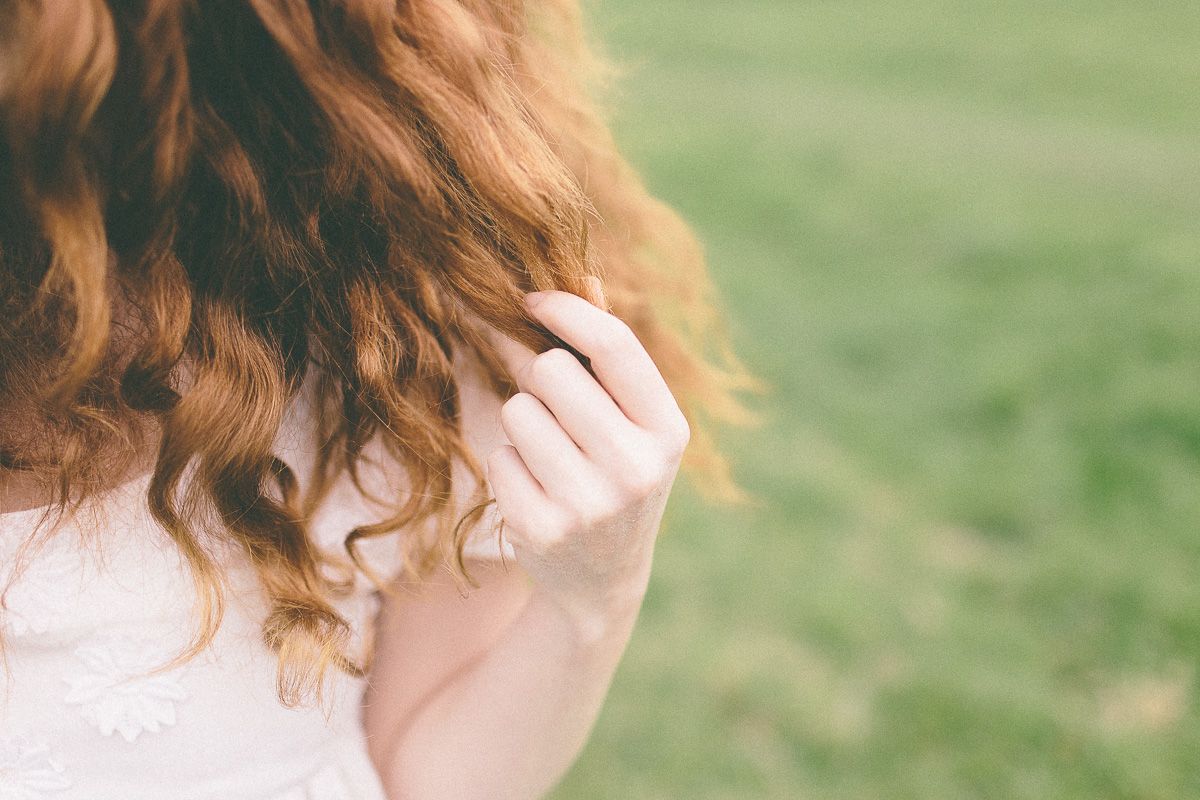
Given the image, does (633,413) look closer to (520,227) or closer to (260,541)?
(520,227)

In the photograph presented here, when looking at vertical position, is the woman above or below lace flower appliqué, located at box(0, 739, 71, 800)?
above

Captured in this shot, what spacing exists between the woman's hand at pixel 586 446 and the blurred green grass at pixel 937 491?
1.11 metres

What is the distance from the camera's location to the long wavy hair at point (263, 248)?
2.58ft

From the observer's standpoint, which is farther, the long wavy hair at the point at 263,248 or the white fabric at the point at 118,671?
the white fabric at the point at 118,671

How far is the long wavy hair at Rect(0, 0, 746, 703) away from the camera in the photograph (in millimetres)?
788

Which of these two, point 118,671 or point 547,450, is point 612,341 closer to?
point 547,450

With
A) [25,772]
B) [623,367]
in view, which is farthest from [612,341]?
[25,772]

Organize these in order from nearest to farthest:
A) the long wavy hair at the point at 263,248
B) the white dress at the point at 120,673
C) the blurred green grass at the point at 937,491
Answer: the long wavy hair at the point at 263,248
the white dress at the point at 120,673
the blurred green grass at the point at 937,491

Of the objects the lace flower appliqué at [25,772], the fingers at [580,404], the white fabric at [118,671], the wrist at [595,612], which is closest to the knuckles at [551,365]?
the fingers at [580,404]

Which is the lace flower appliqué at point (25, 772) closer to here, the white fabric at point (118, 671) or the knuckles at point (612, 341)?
the white fabric at point (118, 671)

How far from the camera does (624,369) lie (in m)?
0.85

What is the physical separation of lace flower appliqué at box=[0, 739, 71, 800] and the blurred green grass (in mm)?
1436

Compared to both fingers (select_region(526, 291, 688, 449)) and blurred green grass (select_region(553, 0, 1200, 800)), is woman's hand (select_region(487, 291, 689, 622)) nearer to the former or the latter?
fingers (select_region(526, 291, 688, 449))

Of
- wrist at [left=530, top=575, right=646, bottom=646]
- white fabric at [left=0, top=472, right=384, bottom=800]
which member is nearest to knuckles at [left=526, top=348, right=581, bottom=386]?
wrist at [left=530, top=575, right=646, bottom=646]
